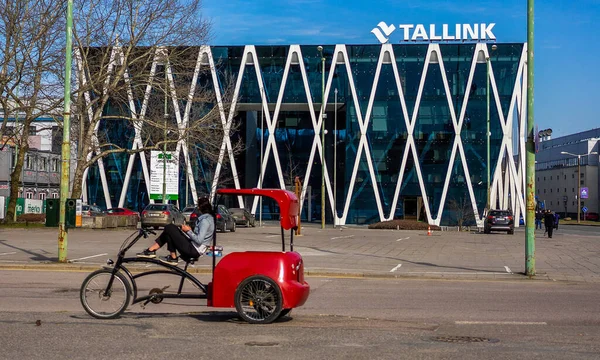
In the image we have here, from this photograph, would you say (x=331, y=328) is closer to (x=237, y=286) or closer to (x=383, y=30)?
(x=237, y=286)

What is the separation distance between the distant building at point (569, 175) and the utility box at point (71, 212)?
9610 centimetres

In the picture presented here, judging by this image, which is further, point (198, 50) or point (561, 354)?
point (198, 50)

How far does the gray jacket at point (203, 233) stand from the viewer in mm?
10609

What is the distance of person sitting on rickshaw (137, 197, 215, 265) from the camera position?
10.4 metres

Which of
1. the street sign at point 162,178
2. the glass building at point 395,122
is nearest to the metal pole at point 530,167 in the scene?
the street sign at point 162,178

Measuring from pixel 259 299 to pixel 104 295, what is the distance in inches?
83.1

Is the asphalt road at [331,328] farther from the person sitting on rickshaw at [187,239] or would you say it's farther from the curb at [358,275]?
the curb at [358,275]

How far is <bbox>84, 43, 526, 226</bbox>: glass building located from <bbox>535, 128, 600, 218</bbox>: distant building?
40.6 meters

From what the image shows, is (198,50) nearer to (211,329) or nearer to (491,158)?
(211,329)

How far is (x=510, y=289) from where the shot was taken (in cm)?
1623

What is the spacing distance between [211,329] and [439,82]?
63.1 meters

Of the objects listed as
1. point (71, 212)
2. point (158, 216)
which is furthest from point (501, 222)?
point (71, 212)

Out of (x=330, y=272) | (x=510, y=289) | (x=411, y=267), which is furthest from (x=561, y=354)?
(x=411, y=267)

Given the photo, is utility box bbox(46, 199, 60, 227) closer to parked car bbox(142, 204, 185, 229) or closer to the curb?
the curb
